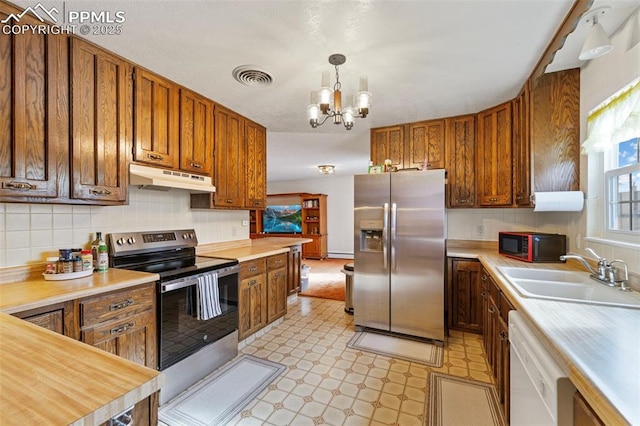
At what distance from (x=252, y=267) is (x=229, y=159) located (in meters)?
1.17

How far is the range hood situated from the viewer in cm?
211

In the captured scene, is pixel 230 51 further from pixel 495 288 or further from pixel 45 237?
pixel 495 288

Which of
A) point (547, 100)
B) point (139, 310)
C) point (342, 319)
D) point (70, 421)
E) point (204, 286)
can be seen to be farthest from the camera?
point (342, 319)

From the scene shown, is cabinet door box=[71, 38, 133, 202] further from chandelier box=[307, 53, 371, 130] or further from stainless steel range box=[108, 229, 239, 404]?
chandelier box=[307, 53, 371, 130]

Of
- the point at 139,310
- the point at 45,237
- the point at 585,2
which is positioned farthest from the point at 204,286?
the point at 585,2

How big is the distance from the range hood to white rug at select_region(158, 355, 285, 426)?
1.55m

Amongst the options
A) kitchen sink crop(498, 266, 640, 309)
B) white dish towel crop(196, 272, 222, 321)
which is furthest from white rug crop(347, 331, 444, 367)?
white dish towel crop(196, 272, 222, 321)

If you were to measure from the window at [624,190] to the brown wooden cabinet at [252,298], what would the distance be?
2.81 metres

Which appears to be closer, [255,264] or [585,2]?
[585,2]

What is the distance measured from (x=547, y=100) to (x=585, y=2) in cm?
106

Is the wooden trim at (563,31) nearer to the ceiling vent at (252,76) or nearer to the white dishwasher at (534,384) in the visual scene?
the white dishwasher at (534,384)

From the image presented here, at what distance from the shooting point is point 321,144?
4559 mm

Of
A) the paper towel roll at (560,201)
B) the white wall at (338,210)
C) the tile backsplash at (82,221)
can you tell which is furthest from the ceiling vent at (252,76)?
the white wall at (338,210)

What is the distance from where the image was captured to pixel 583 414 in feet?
2.57
